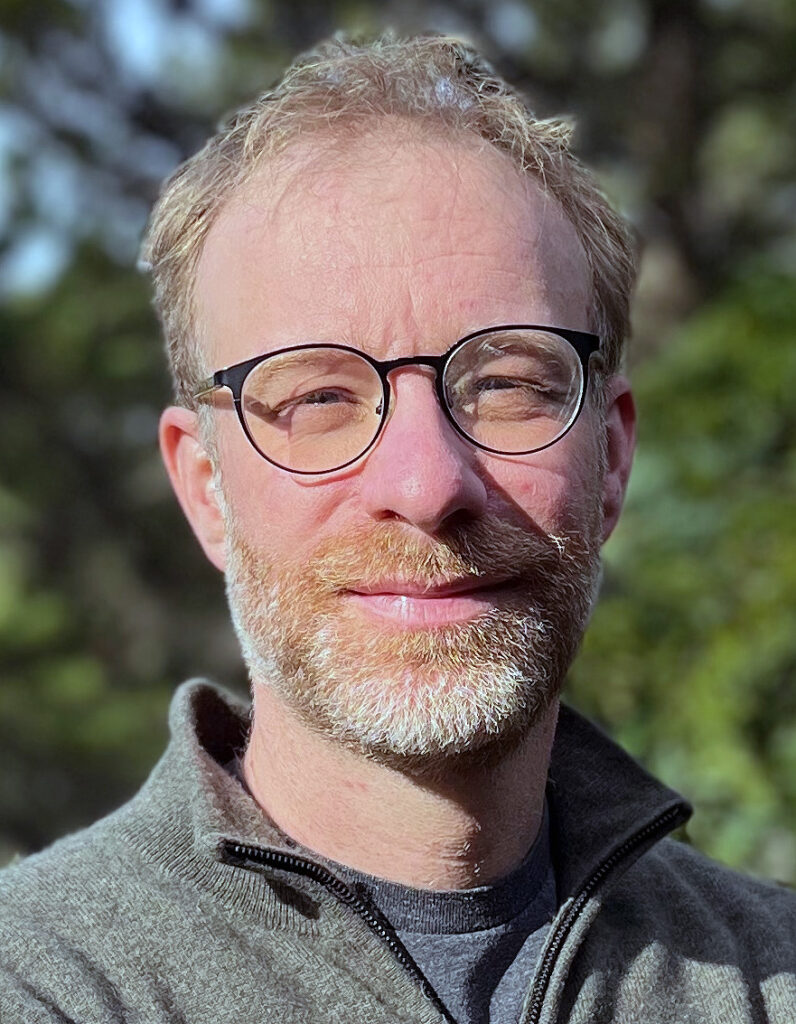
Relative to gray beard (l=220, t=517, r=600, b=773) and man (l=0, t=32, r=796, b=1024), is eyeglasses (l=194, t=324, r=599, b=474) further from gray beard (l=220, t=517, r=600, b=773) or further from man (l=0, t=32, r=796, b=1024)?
gray beard (l=220, t=517, r=600, b=773)

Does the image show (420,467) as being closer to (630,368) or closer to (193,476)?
(193,476)

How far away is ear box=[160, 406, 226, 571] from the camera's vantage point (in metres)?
2.38

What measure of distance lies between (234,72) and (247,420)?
8689mm

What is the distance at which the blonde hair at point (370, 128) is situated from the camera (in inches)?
91.6

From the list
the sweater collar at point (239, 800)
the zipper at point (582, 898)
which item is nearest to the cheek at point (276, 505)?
the sweater collar at point (239, 800)

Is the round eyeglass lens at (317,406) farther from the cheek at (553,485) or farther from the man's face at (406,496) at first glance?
the cheek at (553,485)

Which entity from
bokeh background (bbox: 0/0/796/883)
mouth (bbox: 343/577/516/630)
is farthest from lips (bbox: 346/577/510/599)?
bokeh background (bbox: 0/0/796/883)

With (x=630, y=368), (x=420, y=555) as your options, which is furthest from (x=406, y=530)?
(x=630, y=368)

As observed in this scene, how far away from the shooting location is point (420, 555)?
2029mm

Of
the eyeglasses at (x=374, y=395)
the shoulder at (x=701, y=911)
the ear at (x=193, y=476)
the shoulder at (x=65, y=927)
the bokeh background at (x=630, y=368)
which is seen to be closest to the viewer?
the shoulder at (x=65, y=927)

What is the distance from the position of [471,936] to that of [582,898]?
7.7 inches

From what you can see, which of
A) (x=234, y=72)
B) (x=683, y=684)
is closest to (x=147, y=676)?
(x=234, y=72)

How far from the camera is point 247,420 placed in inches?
86.4

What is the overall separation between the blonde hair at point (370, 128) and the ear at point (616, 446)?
0.18ft
